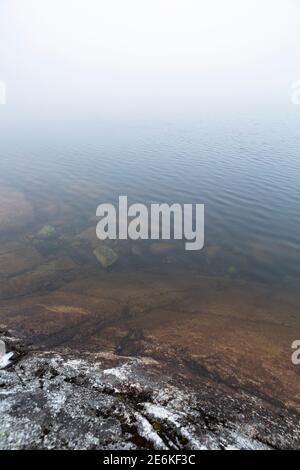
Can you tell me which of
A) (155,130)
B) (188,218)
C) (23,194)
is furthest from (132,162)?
(155,130)

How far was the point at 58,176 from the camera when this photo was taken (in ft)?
159

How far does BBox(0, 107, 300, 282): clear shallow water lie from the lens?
1067 inches

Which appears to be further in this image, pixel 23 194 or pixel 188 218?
pixel 23 194

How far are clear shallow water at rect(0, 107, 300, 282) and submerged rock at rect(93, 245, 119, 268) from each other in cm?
76

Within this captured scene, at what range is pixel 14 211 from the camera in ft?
117

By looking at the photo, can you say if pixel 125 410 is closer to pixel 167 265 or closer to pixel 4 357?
pixel 4 357

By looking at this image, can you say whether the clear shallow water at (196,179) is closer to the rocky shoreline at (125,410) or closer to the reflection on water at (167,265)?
the reflection on water at (167,265)

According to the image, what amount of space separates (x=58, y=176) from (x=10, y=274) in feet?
91.2

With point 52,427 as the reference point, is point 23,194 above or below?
above

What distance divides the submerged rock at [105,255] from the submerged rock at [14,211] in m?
10.5

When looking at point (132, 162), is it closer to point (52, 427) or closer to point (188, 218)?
point (188, 218)

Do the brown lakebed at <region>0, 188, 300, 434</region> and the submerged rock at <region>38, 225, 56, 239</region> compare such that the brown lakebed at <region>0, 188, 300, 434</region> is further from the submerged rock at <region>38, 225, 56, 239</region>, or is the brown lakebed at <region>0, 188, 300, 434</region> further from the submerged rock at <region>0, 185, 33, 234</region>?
the submerged rock at <region>0, 185, 33, 234</region>

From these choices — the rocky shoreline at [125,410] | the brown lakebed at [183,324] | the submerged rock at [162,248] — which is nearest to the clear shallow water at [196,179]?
the submerged rock at [162,248]

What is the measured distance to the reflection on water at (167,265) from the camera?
1614cm
